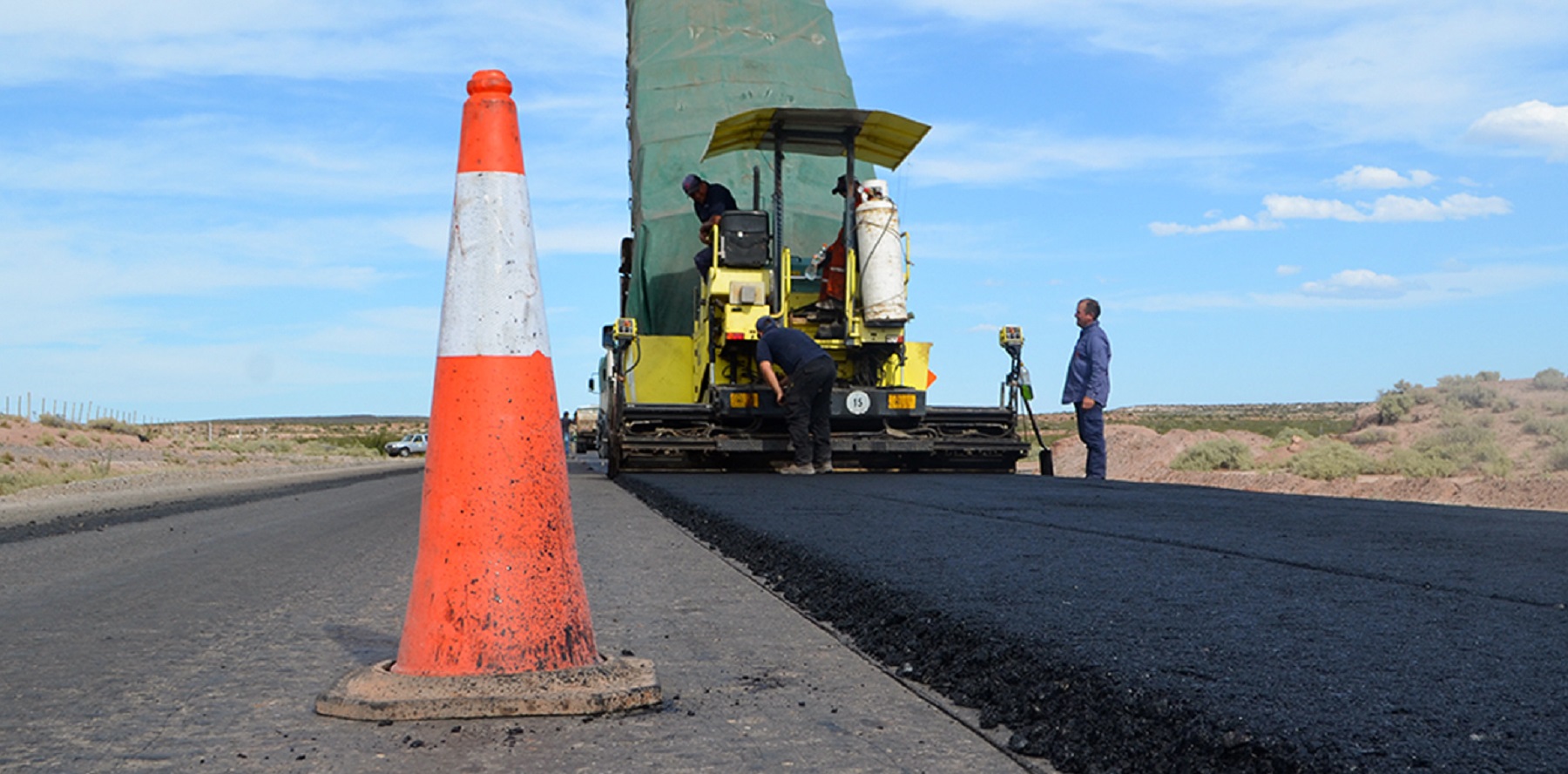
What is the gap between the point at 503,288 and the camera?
3506 mm

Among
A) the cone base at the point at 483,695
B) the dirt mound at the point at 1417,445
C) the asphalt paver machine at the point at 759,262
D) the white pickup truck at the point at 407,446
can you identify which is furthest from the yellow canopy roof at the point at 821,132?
the white pickup truck at the point at 407,446

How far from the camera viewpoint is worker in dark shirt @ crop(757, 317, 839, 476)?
13188 mm

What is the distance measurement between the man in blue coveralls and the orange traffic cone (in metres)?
10.0

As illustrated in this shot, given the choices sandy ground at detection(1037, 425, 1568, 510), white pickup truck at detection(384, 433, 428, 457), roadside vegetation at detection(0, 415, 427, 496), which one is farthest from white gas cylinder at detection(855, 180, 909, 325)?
white pickup truck at detection(384, 433, 428, 457)

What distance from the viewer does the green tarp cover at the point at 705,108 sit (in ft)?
51.1

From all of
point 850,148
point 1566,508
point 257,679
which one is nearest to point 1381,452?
point 1566,508

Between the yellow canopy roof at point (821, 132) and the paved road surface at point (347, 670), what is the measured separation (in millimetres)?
8274

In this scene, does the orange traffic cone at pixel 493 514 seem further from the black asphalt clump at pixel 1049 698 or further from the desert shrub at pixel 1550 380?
the desert shrub at pixel 1550 380

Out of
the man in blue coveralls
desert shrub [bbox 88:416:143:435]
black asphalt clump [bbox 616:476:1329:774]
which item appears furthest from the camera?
desert shrub [bbox 88:416:143:435]

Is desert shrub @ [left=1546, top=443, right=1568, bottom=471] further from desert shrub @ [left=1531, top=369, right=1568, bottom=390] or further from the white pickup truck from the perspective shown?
the white pickup truck

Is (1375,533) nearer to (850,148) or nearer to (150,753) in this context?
(150,753)

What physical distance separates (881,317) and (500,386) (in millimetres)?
10683

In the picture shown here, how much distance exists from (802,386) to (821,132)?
9.82 feet

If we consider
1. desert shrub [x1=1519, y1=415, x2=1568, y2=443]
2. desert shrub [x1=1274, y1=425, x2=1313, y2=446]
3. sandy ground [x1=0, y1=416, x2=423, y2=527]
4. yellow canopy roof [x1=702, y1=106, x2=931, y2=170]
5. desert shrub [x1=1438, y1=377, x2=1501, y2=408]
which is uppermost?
yellow canopy roof [x1=702, y1=106, x2=931, y2=170]
